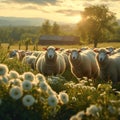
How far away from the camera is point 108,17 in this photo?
81.6m

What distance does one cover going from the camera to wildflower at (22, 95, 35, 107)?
7.10m

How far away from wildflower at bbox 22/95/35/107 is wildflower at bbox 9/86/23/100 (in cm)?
10

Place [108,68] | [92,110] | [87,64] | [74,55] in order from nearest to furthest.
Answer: [92,110] < [108,68] < [74,55] < [87,64]

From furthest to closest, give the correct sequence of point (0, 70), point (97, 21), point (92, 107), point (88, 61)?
1. point (97, 21)
2. point (88, 61)
3. point (0, 70)
4. point (92, 107)

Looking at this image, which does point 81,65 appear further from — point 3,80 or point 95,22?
point 95,22

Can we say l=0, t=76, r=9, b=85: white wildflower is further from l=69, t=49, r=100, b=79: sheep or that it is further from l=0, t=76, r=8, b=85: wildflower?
l=69, t=49, r=100, b=79: sheep

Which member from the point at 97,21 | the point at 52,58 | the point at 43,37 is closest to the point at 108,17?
the point at 97,21

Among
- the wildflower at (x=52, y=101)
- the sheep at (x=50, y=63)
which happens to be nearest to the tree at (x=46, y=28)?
the sheep at (x=50, y=63)

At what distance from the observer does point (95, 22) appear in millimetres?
80438

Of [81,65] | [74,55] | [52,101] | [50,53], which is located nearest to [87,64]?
[81,65]

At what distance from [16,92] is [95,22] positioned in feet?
243

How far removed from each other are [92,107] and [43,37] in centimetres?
10243

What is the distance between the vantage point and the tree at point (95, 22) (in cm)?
7981

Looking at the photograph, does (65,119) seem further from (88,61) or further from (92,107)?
(88,61)
